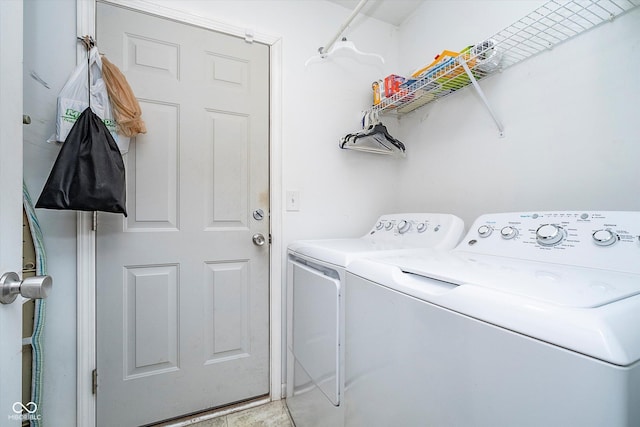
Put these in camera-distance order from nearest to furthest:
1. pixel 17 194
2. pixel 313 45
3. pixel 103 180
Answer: pixel 17 194 < pixel 103 180 < pixel 313 45

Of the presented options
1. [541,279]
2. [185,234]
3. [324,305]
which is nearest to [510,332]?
[541,279]

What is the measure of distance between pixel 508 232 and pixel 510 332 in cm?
71

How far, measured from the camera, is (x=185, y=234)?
145 cm

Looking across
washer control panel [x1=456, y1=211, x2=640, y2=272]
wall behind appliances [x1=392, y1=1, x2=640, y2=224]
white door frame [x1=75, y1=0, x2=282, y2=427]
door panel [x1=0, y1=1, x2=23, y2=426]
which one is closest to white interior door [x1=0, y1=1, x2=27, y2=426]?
door panel [x1=0, y1=1, x2=23, y2=426]

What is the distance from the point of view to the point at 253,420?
1452 millimetres

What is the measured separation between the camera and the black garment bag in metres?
1.06

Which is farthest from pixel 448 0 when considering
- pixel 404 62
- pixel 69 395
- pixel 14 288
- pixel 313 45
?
pixel 69 395

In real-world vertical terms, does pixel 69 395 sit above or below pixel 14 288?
below

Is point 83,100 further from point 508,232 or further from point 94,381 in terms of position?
point 508,232

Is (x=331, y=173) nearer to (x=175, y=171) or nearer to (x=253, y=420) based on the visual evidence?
(x=175, y=171)

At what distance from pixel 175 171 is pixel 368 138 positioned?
47.8 inches

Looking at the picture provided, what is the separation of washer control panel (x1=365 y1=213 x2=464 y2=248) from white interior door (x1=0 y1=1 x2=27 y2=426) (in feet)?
4.32

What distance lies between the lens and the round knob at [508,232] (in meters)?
1.02

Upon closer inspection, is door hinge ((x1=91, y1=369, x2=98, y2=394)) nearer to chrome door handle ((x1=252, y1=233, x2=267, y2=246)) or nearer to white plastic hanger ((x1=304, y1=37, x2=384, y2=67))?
chrome door handle ((x1=252, y1=233, x2=267, y2=246))
